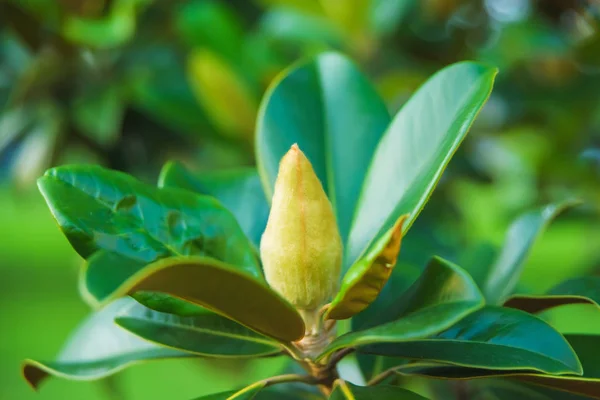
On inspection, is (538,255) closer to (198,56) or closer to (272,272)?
(198,56)

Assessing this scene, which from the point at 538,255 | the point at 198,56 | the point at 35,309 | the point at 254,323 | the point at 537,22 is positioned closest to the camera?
the point at 254,323

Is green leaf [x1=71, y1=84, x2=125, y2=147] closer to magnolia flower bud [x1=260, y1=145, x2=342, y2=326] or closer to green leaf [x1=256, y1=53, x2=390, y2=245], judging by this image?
green leaf [x1=256, y1=53, x2=390, y2=245]

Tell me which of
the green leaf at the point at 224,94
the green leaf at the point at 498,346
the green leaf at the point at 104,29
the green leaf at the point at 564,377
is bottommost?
the green leaf at the point at 564,377

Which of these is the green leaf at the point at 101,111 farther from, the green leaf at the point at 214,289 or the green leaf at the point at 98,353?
the green leaf at the point at 214,289

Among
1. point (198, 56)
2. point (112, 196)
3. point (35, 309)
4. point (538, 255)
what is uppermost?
point (198, 56)

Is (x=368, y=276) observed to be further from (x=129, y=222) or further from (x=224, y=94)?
(x=224, y=94)

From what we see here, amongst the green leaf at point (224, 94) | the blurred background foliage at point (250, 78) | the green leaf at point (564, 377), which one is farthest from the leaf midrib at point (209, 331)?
the green leaf at point (224, 94)

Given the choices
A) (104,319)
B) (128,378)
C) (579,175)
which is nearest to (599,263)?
(579,175)

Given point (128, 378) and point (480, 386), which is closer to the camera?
point (480, 386)
